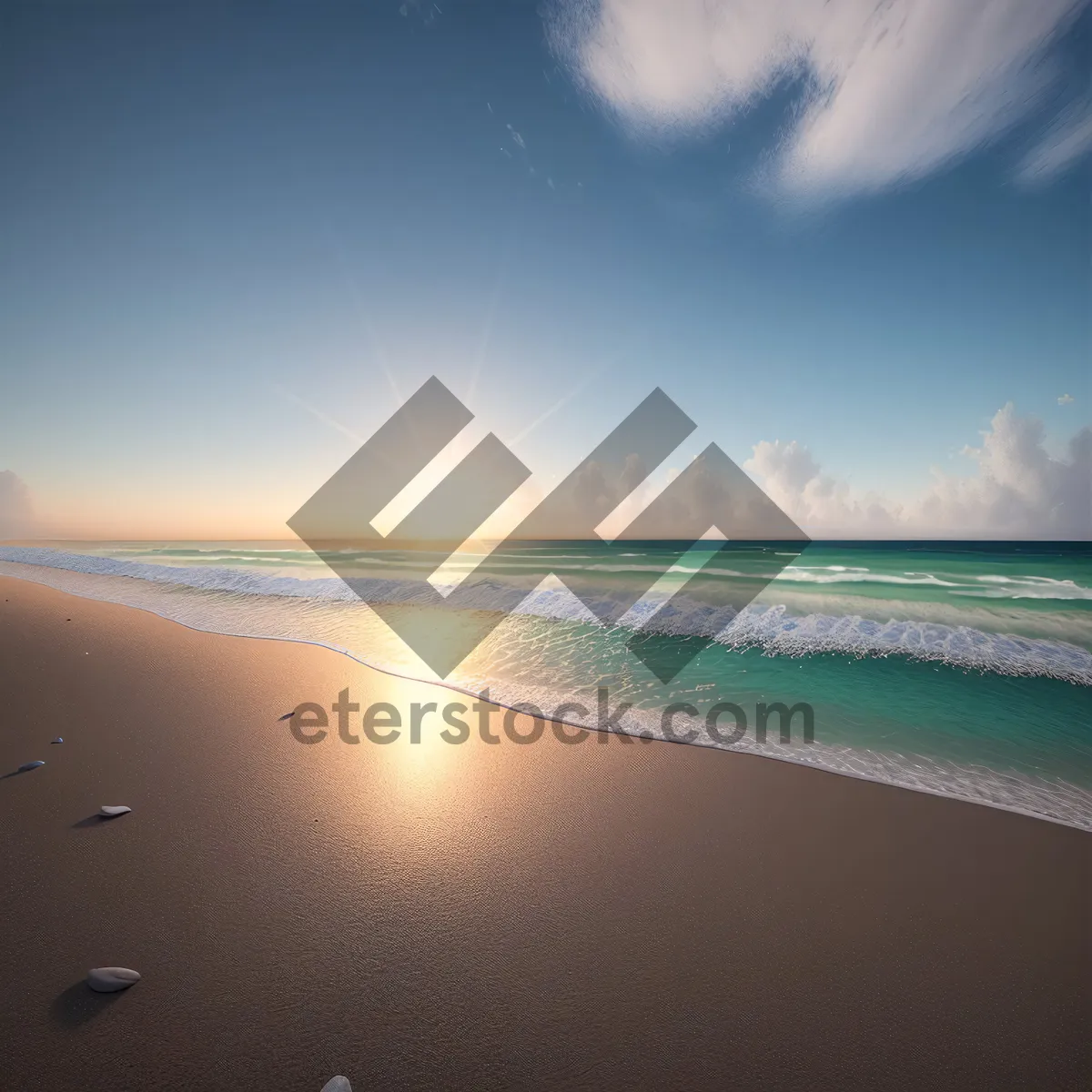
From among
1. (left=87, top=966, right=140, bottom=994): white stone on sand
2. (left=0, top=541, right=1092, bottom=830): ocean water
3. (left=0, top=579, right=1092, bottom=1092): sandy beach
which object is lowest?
(left=87, top=966, right=140, bottom=994): white stone on sand

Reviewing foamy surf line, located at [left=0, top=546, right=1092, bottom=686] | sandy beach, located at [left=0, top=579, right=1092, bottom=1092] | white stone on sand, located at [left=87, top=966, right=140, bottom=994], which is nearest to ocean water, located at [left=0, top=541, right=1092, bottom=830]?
foamy surf line, located at [left=0, top=546, right=1092, bottom=686]

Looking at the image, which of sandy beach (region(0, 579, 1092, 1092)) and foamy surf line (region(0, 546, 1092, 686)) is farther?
foamy surf line (region(0, 546, 1092, 686))

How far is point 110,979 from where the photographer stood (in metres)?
2.29

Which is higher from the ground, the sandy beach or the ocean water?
the ocean water

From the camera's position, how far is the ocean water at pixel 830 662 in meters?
5.14

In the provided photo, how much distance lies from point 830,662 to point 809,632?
8.26 feet

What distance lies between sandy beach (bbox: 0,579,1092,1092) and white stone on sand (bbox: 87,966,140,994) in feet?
0.13

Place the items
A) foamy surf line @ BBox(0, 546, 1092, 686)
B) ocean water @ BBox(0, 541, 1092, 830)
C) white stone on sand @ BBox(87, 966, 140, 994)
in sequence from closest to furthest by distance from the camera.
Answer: white stone on sand @ BBox(87, 966, 140, 994) < ocean water @ BBox(0, 541, 1092, 830) < foamy surf line @ BBox(0, 546, 1092, 686)

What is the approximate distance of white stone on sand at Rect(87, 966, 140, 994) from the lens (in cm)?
229

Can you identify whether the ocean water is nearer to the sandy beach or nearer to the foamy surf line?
the foamy surf line

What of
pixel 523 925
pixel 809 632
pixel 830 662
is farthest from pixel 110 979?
pixel 809 632

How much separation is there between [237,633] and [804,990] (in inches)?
424

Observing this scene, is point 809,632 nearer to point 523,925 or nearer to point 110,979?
point 523,925

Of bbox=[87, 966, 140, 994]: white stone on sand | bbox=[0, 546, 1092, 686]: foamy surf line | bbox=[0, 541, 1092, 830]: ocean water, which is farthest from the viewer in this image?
bbox=[0, 546, 1092, 686]: foamy surf line
